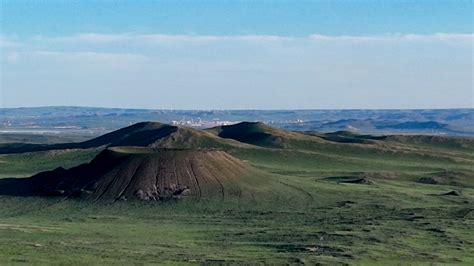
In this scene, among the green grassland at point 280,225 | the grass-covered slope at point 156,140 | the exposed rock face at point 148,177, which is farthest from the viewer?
the grass-covered slope at point 156,140

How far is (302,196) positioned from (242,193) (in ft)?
24.4

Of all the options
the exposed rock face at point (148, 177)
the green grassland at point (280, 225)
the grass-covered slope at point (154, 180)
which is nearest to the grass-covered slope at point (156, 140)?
the green grassland at point (280, 225)

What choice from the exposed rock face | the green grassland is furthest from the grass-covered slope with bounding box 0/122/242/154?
the exposed rock face

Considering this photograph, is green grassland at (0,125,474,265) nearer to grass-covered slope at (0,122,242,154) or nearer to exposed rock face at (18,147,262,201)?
exposed rock face at (18,147,262,201)

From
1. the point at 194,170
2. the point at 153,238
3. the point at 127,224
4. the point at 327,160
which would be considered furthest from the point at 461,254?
the point at 327,160

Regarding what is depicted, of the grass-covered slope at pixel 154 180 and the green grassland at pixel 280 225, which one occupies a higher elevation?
the grass-covered slope at pixel 154 180

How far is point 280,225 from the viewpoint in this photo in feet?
295

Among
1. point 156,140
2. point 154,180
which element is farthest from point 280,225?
point 156,140

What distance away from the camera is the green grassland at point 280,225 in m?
69.4

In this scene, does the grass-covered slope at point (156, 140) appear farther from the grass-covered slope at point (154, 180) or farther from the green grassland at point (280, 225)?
Result: the grass-covered slope at point (154, 180)

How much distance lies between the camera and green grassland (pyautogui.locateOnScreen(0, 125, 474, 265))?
228 feet

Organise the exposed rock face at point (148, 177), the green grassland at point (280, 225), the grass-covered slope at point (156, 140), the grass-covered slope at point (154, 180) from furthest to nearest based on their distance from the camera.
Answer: the grass-covered slope at point (156, 140)
the exposed rock face at point (148, 177)
the grass-covered slope at point (154, 180)
the green grassland at point (280, 225)

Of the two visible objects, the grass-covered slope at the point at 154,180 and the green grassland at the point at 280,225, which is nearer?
the green grassland at the point at 280,225

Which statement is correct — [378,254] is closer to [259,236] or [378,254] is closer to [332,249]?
[332,249]
